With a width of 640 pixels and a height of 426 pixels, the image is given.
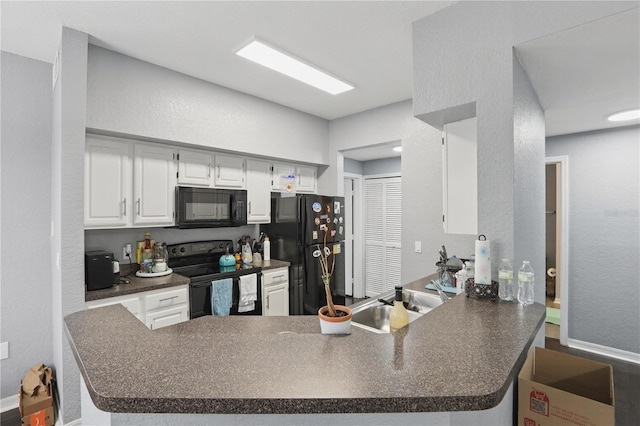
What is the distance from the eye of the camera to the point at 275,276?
11.1 feet

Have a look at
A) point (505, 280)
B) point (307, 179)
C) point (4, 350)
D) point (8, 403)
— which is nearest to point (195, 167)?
point (307, 179)

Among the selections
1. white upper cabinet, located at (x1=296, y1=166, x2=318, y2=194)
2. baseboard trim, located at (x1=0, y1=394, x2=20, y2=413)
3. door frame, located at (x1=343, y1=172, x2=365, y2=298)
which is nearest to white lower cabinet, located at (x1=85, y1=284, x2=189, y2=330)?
baseboard trim, located at (x1=0, y1=394, x2=20, y2=413)

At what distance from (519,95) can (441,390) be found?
1628 mm

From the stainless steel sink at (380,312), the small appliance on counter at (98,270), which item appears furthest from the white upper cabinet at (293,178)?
the stainless steel sink at (380,312)

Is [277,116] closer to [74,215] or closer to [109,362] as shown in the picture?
[74,215]

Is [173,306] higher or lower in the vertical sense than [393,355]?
lower

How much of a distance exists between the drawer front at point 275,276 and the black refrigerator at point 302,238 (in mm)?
81

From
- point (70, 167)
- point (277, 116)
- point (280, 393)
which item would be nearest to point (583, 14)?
point (280, 393)

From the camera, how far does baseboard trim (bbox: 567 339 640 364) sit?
305 cm

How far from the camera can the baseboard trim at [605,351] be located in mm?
3051

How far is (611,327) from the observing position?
3.17 metres

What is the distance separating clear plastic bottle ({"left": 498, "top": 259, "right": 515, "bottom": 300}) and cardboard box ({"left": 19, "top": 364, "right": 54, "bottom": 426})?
3.01 m

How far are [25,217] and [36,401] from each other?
1.36 meters

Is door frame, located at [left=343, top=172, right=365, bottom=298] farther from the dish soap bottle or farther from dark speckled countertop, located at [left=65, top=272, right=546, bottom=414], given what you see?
dark speckled countertop, located at [left=65, top=272, right=546, bottom=414]
